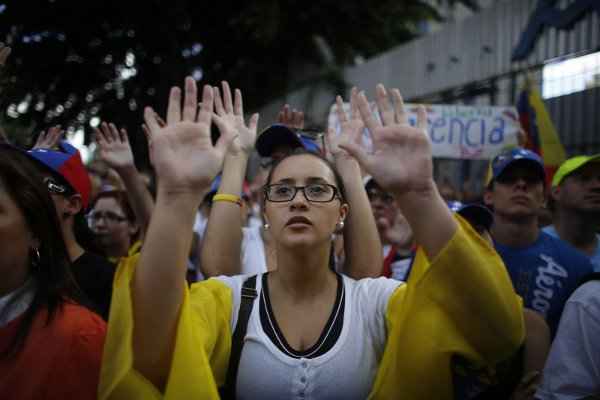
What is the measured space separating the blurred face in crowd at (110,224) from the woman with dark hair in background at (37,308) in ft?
6.04

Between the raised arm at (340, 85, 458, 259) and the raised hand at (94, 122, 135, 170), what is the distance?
1.72 meters

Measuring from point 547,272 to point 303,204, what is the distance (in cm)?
169

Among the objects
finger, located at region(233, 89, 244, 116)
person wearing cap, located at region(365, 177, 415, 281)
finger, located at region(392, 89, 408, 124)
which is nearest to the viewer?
finger, located at region(392, 89, 408, 124)

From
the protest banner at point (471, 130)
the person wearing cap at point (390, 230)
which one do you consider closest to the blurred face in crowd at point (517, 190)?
the person wearing cap at point (390, 230)

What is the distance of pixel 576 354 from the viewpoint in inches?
84.4

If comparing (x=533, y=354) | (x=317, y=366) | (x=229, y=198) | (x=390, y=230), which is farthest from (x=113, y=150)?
(x=533, y=354)

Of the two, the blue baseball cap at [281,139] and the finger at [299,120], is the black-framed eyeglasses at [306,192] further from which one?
the finger at [299,120]

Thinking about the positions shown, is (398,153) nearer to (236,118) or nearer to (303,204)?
(303,204)

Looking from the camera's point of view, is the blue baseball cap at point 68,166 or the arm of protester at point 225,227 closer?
the arm of protester at point 225,227

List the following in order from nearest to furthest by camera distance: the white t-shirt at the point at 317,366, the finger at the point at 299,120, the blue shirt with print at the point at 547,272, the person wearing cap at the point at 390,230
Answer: the white t-shirt at the point at 317,366, the blue shirt with print at the point at 547,272, the finger at the point at 299,120, the person wearing cap at the point at 390,230

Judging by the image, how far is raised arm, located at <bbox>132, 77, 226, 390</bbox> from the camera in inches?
61.7

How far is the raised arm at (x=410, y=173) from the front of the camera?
5.28 feet

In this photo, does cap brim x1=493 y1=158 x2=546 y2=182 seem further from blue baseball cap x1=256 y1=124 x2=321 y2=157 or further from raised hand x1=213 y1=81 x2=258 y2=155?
raised hand x1=213 y1=81 x2=258 y2=155

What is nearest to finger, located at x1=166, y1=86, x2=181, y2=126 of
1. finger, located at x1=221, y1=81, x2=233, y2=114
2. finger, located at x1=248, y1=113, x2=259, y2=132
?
finger, located at x1=221, y1=81, x2=233, y2=114
